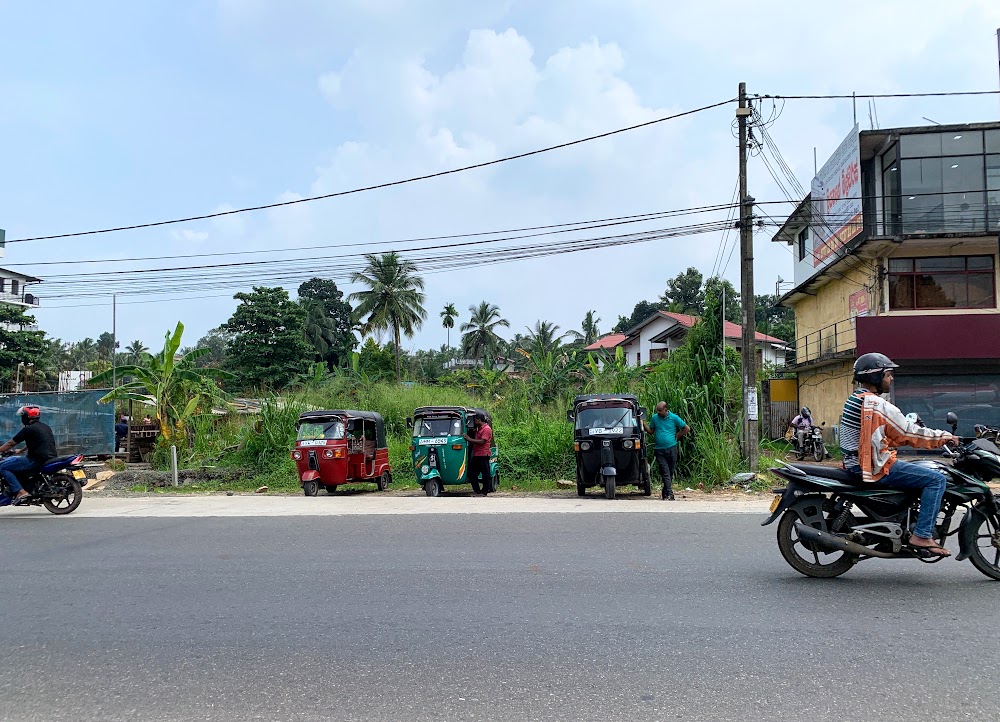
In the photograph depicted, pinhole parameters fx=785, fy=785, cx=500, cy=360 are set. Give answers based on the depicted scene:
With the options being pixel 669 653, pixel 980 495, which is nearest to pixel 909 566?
pixel 980 495

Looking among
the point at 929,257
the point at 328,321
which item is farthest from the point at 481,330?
the point at 929,257

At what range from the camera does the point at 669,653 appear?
492 cm

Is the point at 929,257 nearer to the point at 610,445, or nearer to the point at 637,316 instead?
the point at 610,445

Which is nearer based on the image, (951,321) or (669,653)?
(669,653)

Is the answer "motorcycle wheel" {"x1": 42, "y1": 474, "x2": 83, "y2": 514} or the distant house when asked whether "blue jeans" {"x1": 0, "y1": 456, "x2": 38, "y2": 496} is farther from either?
the distant house

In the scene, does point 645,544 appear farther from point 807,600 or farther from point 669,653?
point 669,653

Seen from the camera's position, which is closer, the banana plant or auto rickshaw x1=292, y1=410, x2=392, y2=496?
auto rickshaw x1=292, y1=410, x2=392, y2=496

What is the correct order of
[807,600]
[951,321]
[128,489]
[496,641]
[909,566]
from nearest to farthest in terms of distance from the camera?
[496,641], [807,600], [909,566], [128,489], [951,321]

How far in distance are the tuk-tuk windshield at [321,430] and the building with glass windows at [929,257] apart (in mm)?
17711

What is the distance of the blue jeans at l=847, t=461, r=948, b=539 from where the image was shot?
6.28m

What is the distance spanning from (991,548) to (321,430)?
12775 millimetres

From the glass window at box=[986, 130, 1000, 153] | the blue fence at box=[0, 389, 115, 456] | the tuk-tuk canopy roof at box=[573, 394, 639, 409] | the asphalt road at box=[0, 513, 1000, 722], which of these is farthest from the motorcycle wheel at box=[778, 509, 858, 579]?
the glass window at box=[986, 130, 1000, 153]

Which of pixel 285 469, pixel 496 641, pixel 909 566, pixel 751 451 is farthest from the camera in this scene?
pixel 285 469

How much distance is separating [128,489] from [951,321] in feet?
80.6
